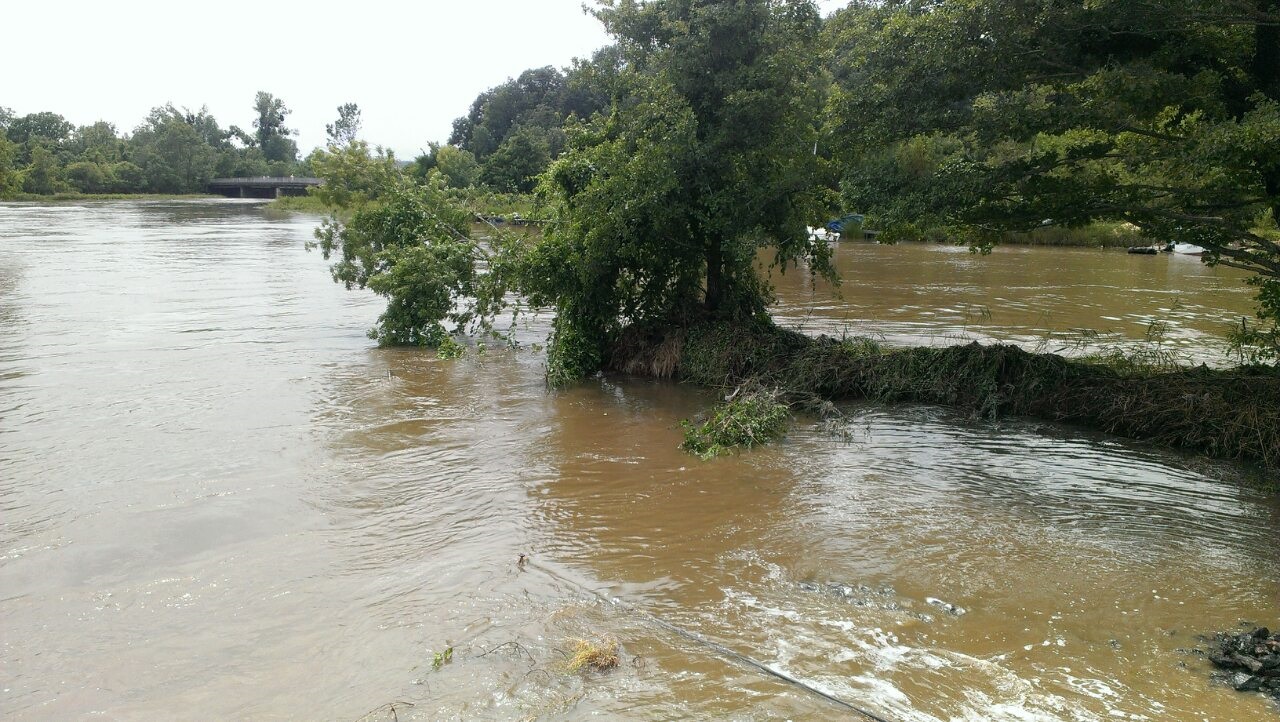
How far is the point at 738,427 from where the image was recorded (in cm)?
1088

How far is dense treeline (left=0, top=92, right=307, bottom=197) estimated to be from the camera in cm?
9706

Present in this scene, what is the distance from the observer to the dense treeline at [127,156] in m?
97.1

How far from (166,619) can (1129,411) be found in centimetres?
1071

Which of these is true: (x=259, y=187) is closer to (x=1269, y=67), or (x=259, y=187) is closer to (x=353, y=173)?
(x=353, y=173)

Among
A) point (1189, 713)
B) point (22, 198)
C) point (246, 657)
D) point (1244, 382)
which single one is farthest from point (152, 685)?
point (22, 198)

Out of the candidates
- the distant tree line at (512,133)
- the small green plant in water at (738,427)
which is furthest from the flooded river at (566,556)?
the distant tree line at (512,133)

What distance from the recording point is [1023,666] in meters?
5.80

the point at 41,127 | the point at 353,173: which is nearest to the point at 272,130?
the point at 41,127

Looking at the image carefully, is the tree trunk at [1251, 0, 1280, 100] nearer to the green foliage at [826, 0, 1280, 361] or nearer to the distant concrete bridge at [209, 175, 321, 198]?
the green foliage at [826, 0, 1280, 361]

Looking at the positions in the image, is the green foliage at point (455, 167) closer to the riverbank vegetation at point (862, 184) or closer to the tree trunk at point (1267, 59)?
the riverbank vegetation at point (862, 184)

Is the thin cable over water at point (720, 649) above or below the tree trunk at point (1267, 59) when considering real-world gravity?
below

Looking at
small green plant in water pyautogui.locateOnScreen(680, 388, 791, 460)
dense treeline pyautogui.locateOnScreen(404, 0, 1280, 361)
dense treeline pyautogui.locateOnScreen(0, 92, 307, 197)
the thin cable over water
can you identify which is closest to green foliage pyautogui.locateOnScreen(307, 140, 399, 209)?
dense treeline pyautogui.locateOnScreen(404, 0, 1280, 361)

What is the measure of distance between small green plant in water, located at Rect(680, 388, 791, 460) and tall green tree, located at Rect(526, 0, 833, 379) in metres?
2.53

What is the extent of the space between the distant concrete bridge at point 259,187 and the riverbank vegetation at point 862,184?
319 ft
